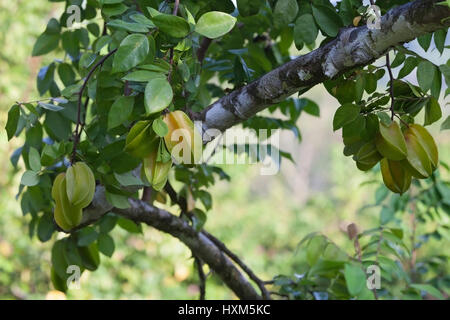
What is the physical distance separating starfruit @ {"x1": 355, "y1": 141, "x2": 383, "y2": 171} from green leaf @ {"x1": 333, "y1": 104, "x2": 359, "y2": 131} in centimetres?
4

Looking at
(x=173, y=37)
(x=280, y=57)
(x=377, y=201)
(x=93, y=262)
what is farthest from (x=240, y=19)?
(x=377, y=201)

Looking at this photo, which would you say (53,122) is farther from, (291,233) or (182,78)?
(291,233)

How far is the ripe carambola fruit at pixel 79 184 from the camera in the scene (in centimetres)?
63

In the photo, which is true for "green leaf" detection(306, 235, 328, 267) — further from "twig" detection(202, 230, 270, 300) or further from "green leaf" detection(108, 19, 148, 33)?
"green leaf" detection(108, 19, 148, 33)

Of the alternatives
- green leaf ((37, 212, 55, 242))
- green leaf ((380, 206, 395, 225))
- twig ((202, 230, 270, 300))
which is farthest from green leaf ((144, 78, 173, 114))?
green leaf ((380, 206, 395, 225))

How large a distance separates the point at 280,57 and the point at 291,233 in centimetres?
314

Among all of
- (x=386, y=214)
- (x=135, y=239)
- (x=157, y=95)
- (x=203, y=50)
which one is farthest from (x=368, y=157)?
(x=135, y=239)

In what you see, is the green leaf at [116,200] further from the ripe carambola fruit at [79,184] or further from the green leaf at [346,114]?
the green leaf at [346,114]

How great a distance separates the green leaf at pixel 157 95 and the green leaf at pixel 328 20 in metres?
0.24

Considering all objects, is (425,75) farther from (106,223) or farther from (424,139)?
(106,223)

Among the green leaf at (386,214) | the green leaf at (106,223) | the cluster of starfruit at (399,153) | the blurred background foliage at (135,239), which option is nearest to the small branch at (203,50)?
the green leaf at (106,223)

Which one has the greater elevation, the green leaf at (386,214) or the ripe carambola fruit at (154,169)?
the green leaf at (386,214)
